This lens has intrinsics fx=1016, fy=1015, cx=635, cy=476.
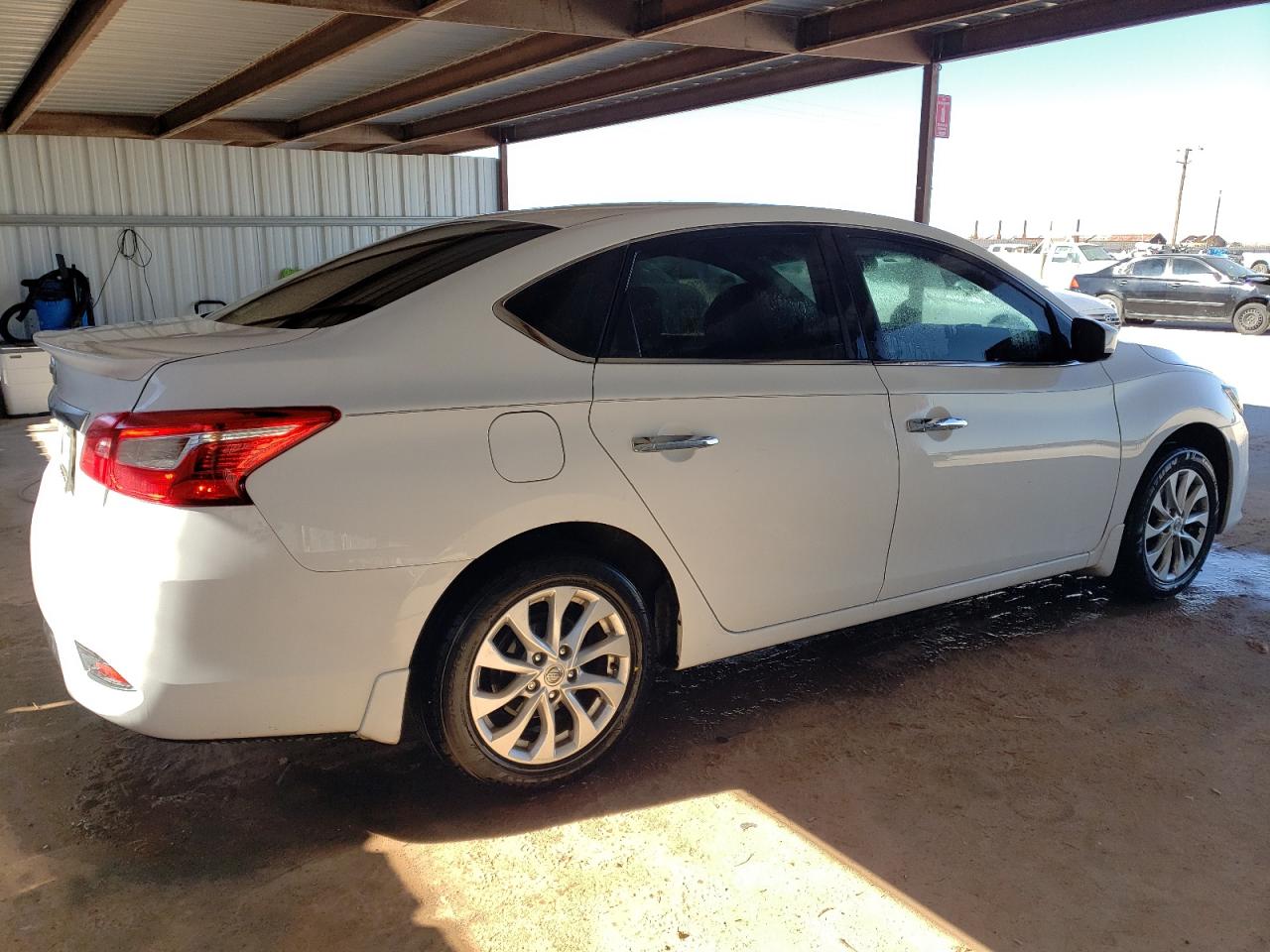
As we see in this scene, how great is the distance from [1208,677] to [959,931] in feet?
6.29

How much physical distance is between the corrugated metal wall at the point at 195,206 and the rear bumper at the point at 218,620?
10.5 meters

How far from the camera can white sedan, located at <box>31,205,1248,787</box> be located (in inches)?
88.1

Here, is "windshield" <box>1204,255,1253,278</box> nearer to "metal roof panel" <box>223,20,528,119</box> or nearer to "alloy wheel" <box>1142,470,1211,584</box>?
"metal roof panel" <box>223,20,528,119</box>

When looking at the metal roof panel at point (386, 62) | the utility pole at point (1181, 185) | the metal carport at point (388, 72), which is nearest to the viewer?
the metal carport at point (388, 72)

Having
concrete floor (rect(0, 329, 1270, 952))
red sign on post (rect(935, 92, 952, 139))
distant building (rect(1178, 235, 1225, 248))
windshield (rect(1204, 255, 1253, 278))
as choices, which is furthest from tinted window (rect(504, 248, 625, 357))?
distant building (rect(1178, 235, 1225, 248))

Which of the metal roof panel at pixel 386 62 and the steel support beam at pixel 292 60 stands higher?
the metal roof panel at pixel 386 62

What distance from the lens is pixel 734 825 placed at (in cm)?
266

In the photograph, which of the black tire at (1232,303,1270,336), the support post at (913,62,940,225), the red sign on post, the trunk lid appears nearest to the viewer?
the trunk lid

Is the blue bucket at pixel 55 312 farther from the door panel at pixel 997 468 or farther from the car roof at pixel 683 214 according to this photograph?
the door panel at pixel 997 468

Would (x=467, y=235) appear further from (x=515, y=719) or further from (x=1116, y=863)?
(x=1116, y=863)

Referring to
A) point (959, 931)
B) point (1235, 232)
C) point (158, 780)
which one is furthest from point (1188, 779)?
point (1235, 232)

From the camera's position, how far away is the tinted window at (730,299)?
2.80 m

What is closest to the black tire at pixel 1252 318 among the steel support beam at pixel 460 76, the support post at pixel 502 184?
the support post at pixel 502 184

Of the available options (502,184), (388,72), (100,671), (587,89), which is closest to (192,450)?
(100,671)
